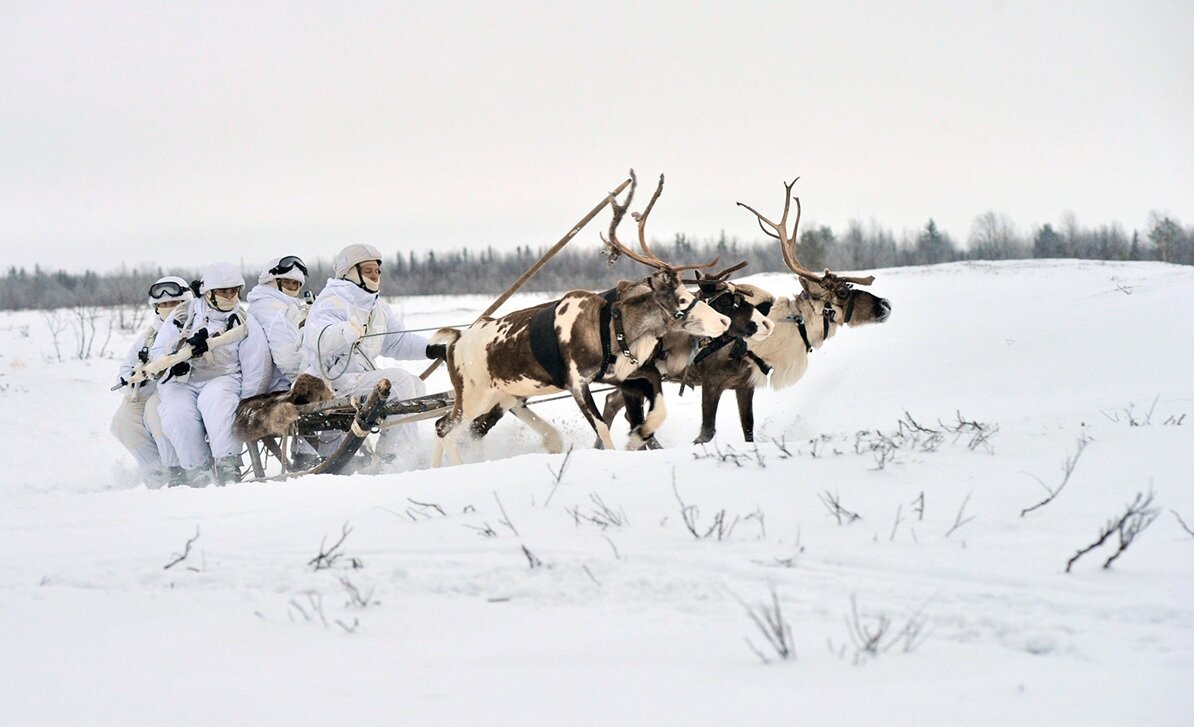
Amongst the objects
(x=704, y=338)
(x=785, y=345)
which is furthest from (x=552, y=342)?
(x=785, y=345)

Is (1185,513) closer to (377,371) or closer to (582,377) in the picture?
(582,377)

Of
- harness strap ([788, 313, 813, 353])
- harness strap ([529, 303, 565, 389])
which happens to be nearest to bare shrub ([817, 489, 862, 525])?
harness strap ([529, 303, 565, 389])

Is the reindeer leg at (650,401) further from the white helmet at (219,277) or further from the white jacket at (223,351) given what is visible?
the white helmet at (219,277)

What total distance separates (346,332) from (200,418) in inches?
56.7

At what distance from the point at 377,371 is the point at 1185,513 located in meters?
6.78

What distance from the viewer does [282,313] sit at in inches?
374

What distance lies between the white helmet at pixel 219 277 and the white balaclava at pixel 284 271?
2.30 ft

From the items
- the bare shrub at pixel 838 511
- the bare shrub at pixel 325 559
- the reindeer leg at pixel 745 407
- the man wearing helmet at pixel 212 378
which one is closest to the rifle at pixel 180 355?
the man wearing helmet at pixel 212 378

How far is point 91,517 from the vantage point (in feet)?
17.9

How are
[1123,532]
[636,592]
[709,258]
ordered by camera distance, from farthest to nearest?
[709,258] → [636,592] → [1123,532]

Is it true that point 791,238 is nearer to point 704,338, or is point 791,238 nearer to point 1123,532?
point 704,338

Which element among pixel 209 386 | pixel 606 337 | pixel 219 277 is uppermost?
pixel 219 277

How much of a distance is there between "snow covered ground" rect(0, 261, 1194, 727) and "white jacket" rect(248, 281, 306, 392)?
131 inches

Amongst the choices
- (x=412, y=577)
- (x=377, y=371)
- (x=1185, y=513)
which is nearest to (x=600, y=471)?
(x=412, y=577)
